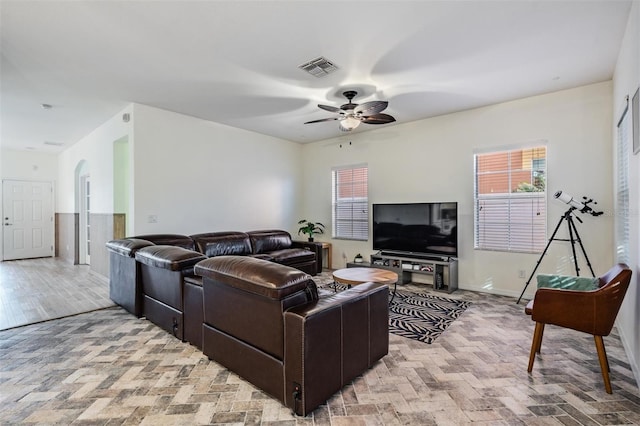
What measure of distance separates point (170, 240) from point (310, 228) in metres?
2.94

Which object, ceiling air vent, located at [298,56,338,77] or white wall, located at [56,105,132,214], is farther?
white wall, located at [56,105,132,214]

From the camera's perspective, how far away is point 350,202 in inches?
257

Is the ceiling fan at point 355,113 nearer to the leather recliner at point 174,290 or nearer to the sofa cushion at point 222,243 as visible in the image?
the leather recliner at point 174,290

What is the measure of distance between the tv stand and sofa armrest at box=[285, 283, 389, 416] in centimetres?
275

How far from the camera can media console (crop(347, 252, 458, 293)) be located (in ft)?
15.8

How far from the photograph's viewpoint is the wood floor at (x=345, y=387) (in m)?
1.91

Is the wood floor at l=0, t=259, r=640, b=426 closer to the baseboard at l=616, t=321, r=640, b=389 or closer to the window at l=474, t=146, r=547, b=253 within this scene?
the baseboard at l=616, t=321, r=640, b=389

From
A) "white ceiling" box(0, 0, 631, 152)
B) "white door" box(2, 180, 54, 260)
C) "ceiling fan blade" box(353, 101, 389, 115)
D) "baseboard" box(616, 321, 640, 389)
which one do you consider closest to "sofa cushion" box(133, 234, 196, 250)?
"white ceiling" box(0, 0, 631, 152)

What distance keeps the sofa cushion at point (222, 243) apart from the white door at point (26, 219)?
609cm

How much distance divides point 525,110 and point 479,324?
Answer: 3.11 m

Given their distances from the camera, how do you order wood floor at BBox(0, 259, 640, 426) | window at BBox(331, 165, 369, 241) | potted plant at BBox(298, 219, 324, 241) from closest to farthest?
wood floor at BBox(0, 259, 640, 426) → window at BBox(331, 165, 369, 241) → potted plant at BBox(298, 219, 324, 241)

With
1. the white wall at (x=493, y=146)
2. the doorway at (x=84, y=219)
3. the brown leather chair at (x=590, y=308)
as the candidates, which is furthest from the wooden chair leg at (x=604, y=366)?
the doorway at (x=84, y=219)

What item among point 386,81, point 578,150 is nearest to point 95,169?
point 386,81

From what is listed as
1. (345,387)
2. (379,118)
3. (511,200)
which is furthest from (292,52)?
(511,200)
